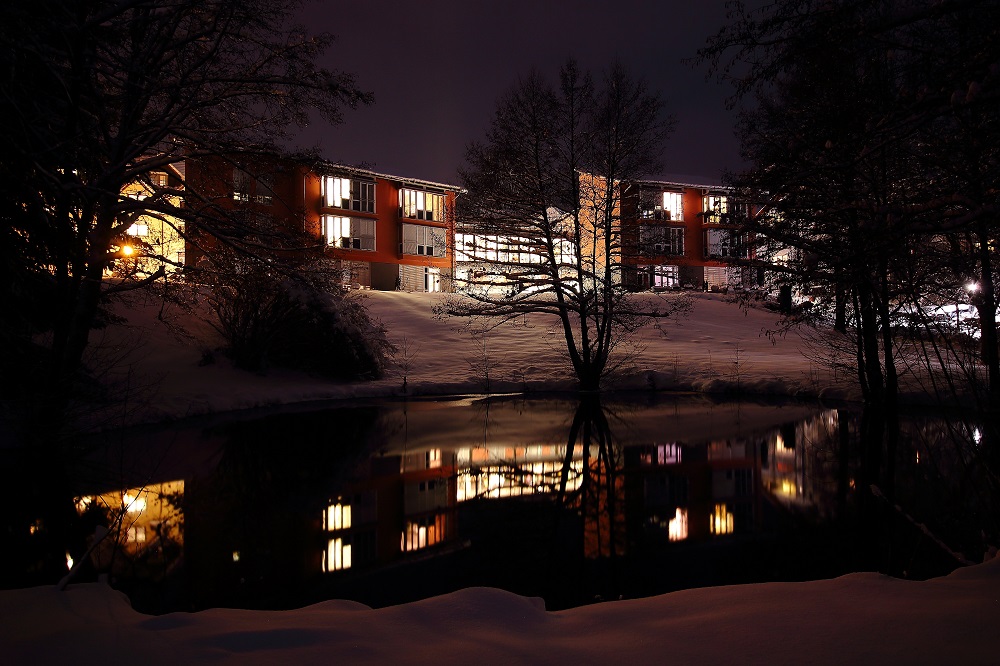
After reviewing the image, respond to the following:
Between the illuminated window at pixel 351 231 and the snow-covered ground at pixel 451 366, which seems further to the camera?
the illuminated window at pixel 351 231

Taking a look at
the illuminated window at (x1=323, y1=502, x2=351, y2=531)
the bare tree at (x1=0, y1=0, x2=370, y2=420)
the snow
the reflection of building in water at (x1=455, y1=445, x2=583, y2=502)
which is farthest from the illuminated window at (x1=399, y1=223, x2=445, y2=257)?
the snow

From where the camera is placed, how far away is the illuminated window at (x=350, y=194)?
1789 inches

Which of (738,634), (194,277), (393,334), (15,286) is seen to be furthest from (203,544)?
(393,334)

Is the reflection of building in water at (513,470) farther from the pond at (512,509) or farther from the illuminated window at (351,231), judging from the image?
the illuminated window at (351,231)

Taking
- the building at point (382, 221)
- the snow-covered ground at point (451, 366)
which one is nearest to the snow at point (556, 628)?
the snow-covered ground at point (451, 366)

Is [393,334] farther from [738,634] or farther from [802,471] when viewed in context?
[738,634]

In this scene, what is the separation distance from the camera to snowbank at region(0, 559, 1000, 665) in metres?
2.95

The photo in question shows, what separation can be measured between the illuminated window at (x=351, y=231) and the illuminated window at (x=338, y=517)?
39.1 meters

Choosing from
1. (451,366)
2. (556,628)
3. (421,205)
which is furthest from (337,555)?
(421,205)

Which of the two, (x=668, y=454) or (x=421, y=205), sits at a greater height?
(x=421, y=205)

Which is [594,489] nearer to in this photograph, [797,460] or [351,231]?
[797,460]

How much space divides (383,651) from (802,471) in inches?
328

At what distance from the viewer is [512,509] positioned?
7.78m

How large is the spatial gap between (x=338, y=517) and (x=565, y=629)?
4.37m
